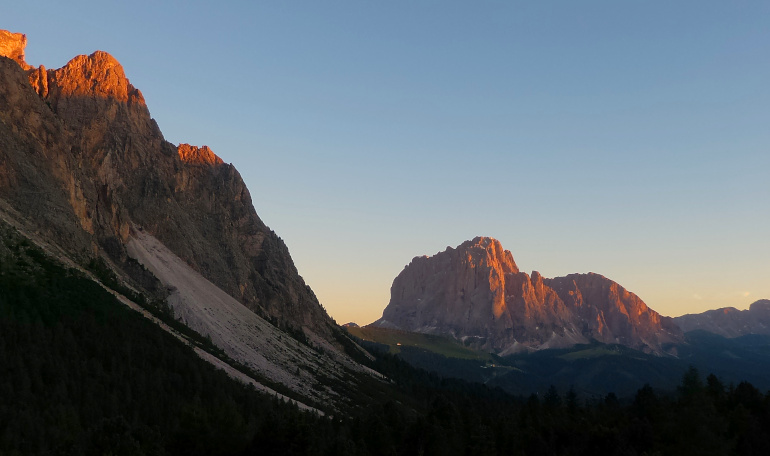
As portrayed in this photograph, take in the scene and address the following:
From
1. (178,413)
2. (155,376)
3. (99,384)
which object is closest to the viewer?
(178,413)

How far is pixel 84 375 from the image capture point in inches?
Answer: 3789

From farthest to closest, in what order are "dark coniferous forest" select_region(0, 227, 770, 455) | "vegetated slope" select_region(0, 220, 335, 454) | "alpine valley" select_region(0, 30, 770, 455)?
"alpine valley" select_region(0, 30, 770, 455), "dark coniferous forest" select_region(0, 227, 770, 455), "vegetated slope" select_region(0, 220, 335, 454)

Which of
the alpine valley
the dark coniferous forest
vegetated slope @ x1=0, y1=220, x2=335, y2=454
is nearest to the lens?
vegetated slope @ x1=0, y1=220, x2=335, y2=454

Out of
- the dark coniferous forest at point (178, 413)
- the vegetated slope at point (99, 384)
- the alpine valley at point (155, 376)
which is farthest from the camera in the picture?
the alpine valley at point (155, 376)

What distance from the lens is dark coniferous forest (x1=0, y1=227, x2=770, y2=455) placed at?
206 ft

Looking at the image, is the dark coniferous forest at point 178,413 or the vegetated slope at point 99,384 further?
the dark coniferous forest at point 178,413

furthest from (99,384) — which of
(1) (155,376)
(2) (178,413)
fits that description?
(2) (178,413)

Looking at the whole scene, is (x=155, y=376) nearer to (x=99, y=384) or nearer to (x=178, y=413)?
(x=99, y=384)

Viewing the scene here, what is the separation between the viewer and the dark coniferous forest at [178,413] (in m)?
62.9

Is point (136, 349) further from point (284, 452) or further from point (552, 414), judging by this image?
point (552, 414)

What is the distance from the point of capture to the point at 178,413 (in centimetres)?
9119

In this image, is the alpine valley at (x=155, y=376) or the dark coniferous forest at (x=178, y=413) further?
the alpine valley at (x=155, y=376)

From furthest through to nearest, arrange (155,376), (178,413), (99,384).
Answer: (155,376), (99,384), (178,413)

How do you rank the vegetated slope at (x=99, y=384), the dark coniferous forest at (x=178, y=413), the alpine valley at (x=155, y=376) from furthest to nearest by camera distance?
the alpine valley at (x=155, y=376) → the dark coniferous forest at (x=178, y=413) → the vegetated slope at (x=99, y=384)
